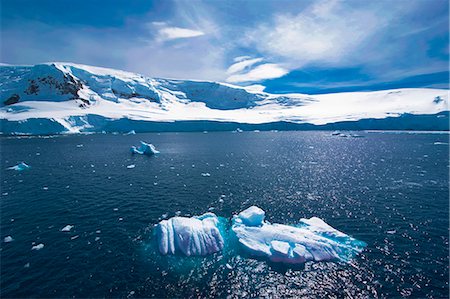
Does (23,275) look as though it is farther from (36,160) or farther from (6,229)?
(36,160)

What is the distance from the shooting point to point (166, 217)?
22312mm

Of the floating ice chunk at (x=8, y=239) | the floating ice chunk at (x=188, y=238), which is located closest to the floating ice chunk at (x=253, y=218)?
the floating ice chunk at (x=188, y=238)

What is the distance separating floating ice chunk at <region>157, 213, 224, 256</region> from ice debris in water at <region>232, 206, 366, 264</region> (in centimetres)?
186

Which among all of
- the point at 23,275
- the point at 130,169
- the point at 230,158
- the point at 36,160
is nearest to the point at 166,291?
the point at 23,275

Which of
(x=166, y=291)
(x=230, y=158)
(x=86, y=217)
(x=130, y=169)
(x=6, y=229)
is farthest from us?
(x=230, y=158)

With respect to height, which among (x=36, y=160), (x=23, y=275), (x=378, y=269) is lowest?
(x=378, y=269)

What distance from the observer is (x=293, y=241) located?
16.9 meters

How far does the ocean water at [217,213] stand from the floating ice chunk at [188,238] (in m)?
0.63

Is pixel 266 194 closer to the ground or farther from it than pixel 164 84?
closer to the ground

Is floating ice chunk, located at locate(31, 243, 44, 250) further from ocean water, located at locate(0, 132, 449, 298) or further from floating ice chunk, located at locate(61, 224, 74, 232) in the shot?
floating ice chunk, located at locate(61, 224, 74, 232)

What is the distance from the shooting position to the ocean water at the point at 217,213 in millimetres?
13758

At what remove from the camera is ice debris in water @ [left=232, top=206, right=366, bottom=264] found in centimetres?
1605

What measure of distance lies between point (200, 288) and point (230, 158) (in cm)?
3984

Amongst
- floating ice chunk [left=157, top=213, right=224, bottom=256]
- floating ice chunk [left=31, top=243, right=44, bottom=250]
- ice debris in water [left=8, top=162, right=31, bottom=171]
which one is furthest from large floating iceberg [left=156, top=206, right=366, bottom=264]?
ice debris in water [left=8, top=162, right=31, bottom=171]
